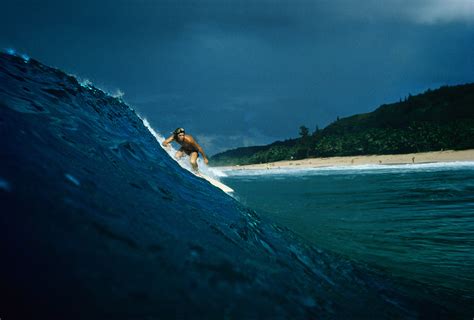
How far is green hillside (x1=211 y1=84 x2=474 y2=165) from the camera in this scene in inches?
2547

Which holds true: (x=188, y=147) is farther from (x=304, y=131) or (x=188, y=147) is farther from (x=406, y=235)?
(x=304, y=131)

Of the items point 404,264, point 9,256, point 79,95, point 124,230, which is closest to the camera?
point 9,256

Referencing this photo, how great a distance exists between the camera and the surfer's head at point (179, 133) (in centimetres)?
1003

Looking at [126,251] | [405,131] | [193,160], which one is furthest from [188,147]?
[405,131]

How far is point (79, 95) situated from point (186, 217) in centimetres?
354

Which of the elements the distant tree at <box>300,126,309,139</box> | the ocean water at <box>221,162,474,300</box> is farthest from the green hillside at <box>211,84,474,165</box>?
the ocean water at <box>221,162,474,300</box>

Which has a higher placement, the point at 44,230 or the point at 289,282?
the point at 44,230

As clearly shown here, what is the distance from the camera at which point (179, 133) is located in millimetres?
10188

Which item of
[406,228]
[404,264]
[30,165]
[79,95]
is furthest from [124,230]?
[406,228]

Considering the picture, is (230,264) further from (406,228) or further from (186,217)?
(406,228)

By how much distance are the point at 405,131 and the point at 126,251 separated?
86.9 m

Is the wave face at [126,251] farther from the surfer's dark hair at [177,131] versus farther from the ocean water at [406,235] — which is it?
the surfer's dark hair at [177,131]

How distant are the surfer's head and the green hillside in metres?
61.3

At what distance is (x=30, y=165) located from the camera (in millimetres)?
2219
